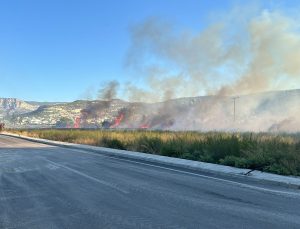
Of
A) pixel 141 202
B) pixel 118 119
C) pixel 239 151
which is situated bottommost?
pixel 141 202

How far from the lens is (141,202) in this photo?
8.40 meters

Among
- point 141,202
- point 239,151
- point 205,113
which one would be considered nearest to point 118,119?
point 205,113

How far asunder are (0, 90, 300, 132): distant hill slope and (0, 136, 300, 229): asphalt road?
196 feet

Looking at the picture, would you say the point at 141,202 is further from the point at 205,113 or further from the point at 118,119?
the point at 118,119

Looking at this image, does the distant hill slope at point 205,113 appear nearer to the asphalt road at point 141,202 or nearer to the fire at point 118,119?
the fire at point 118,119

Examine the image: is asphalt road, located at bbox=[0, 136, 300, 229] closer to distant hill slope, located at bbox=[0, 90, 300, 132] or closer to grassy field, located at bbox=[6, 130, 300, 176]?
grassy field, located at bbox=[6, 130, 300, 176]

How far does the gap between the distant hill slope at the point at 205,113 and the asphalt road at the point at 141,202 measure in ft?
196

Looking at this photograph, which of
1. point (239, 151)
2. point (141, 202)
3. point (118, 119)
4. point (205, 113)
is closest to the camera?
point (141, 202)

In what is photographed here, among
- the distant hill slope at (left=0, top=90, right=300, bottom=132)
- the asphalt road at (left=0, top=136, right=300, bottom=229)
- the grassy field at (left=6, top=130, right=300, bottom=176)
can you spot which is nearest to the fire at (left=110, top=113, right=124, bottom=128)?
the distant hill slope at (left=0, top=90, right=300, bottom=132)

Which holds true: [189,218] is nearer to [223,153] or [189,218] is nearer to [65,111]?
[223,153]

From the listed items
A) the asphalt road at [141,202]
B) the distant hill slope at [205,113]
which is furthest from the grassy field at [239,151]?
the distant hill slope at [205,113]

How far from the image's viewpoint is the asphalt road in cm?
685

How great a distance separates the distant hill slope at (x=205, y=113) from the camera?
267ft

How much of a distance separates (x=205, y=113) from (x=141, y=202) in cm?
8879
